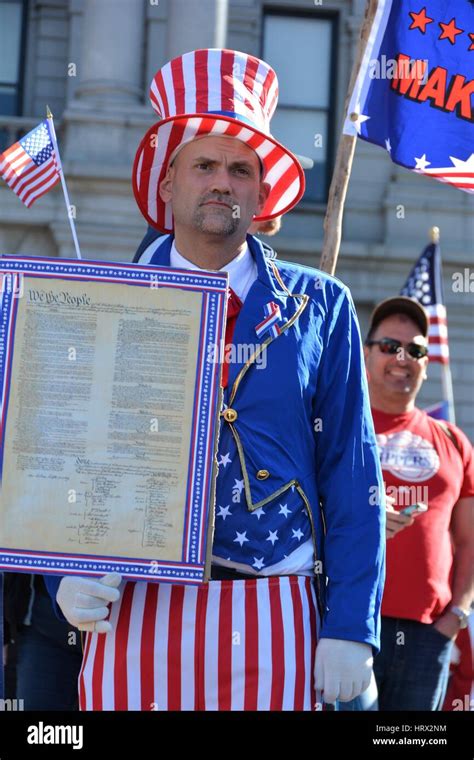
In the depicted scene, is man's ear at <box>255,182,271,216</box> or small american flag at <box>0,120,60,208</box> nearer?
man's ear at <box>255,182,271,216</box>

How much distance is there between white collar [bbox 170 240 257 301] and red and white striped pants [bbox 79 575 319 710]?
796 millimetres

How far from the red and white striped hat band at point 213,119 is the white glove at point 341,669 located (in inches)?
53.1

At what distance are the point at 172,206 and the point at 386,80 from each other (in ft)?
5.26

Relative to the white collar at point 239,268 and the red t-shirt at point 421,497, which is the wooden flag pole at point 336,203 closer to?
the white collar at point 239,268

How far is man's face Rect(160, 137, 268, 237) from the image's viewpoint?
3828mm

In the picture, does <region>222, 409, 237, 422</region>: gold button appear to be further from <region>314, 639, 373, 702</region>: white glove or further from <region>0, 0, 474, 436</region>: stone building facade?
<region>0, 0, 474, 436</region>: stone building facade

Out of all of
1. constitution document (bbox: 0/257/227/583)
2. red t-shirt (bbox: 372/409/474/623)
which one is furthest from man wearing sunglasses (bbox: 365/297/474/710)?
constitution document (bbox: 0/257/227/583)

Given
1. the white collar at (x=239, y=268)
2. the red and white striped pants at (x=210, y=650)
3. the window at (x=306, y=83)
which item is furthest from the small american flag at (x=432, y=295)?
the red and white striped pants at (x=210, y=650)

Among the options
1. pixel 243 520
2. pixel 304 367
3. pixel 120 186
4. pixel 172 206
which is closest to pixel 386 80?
pixel 172 206

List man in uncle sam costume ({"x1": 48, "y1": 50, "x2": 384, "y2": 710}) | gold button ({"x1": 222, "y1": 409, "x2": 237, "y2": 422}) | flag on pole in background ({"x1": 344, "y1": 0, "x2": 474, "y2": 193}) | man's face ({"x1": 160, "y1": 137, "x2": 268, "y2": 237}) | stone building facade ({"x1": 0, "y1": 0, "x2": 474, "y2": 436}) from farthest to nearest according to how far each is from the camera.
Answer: stone building facade ({"x1": 0, "y1": 0, "x2": 474, "y2": 436}) → flag on pole in background ({"x1": 344, "y1": 0, "x2": 474, "y2": 193}) → man's face ({"x1": 160, "y1": 137, "x2": 268, "y2": 237}) → gold button ({"x1": 222, "y1": 409, "x2": 237, "y2": 422}) → man in uncle sam costume ({"x1": 48, "y1": 50, "x2": 384, "y2": 710})

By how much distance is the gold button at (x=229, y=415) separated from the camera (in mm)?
3652

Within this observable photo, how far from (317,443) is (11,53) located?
495 inches

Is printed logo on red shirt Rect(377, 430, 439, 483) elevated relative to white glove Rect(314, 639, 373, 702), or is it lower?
elevated

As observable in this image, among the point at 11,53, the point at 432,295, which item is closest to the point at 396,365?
the point at 432,295
